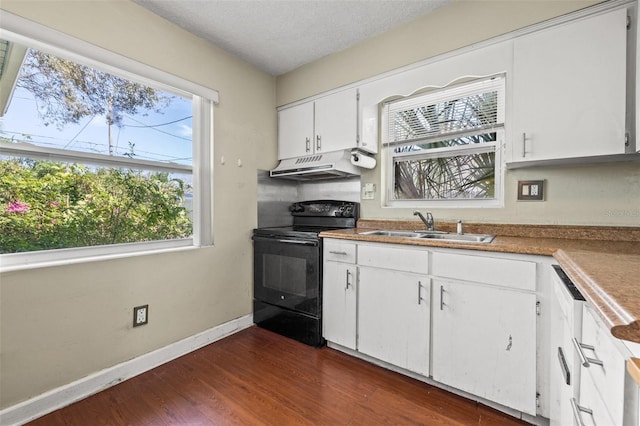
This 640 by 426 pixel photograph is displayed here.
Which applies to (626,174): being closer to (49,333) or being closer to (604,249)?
(604,249)

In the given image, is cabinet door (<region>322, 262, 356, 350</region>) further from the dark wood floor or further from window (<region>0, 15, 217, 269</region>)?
window (<region>0, 15, 217, 269</region>)

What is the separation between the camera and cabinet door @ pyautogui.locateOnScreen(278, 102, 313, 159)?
A: 8.96ft

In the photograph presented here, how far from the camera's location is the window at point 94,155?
155cm

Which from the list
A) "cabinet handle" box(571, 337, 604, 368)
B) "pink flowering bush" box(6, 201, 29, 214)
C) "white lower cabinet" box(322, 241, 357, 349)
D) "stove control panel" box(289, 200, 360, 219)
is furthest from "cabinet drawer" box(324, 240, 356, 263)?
"pink flowering bush" box(6, 201, 29, 214)

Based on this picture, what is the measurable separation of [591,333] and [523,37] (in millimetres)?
1768

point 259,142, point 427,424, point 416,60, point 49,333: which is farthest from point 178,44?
point 427,424

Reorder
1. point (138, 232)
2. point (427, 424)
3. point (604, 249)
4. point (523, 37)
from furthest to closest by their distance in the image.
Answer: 1. point (138, 232)
2. point (523, 37)
3. point (427, 424)
4. point (604, 249)

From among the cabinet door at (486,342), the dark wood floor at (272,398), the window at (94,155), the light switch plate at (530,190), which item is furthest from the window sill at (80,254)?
the light switch plate at (530,190)

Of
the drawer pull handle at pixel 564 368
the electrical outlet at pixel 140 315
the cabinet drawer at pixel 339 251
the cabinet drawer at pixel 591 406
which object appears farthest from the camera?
the cabinet drawer at pixel 339 251

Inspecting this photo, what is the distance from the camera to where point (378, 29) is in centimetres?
228

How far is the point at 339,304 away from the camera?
2.15m

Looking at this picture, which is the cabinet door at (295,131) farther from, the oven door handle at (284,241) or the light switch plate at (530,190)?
the light switch plate at (530,190)

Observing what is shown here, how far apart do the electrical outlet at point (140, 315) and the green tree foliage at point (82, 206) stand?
18.8 inches

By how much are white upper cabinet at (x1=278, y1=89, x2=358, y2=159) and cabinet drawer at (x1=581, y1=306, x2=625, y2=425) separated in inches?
74.9
